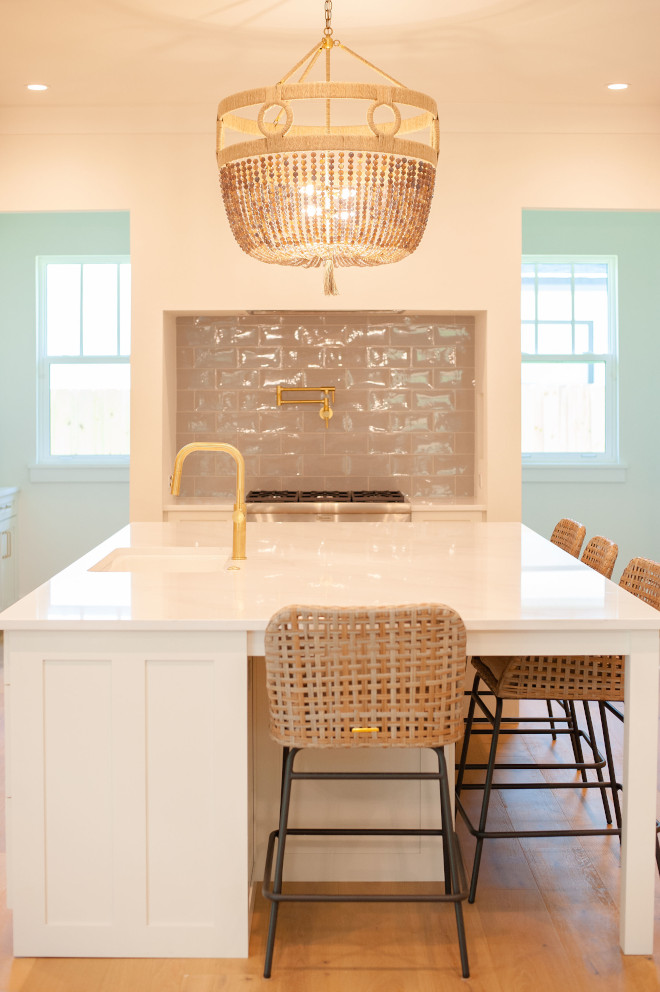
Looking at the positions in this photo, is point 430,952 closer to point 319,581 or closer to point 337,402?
point 319,581

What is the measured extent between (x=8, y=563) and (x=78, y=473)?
0.76m

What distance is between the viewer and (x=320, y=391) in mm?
5590

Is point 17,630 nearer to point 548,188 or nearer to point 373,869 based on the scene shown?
point 373,869

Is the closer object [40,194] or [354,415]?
[40,194]

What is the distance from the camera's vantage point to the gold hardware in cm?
550

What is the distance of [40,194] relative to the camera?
16.6 feet

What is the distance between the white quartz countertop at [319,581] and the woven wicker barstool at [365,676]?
0.12 metres

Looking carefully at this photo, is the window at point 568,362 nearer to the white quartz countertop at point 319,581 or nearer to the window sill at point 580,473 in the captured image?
the window sill at point 580,473

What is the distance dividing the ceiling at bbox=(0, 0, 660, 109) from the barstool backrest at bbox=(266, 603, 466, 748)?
2.60 metres

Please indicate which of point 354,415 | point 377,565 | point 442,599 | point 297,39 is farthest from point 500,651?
point 354,415

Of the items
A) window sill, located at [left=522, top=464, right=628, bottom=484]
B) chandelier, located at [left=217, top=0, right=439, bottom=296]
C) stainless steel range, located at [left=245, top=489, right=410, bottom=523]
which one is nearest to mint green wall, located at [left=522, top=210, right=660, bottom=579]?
window sill, located at [left=522, top=464, right=628, bottom=484]

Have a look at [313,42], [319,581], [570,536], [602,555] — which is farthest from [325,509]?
[319,581]

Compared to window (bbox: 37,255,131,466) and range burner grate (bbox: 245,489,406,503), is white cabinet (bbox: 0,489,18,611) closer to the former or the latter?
window (bbox: 37,255,131,466)

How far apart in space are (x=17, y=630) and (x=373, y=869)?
122 centimetres
